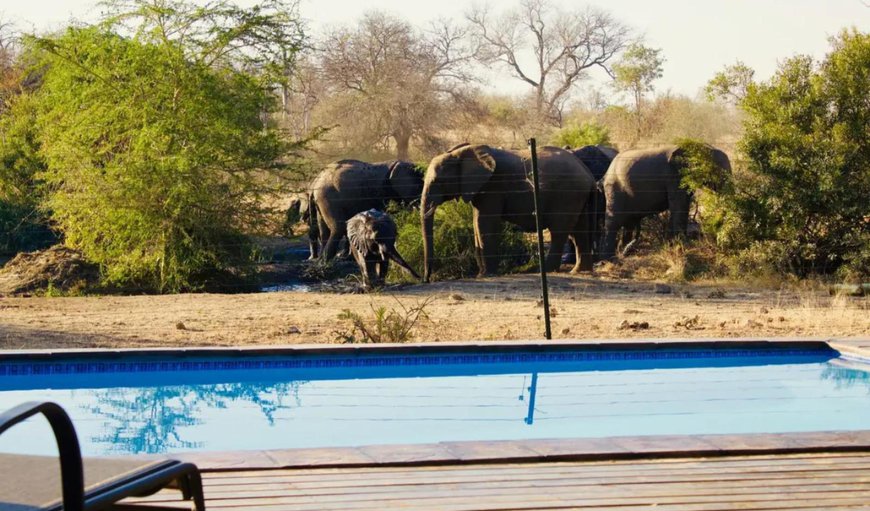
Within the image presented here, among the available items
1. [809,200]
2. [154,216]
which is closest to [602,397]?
[809,200]

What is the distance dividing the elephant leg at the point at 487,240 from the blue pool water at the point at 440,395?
8.48 metres

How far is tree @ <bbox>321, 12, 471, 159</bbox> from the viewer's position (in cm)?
4147

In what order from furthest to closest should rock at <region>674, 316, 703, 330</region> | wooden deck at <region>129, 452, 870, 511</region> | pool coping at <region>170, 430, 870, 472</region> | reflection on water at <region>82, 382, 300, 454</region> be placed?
rock at <region>674, 316, 703, 330</region>
reflection on water at <region>82, 382, 300, 454</region>
pool coping at <region>170, 430, 870, 472</region>
wooden deck at <region>129, 452, 870, 511</region>

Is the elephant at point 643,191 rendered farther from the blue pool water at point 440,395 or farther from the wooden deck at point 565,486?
the wooden deck at point 565,486

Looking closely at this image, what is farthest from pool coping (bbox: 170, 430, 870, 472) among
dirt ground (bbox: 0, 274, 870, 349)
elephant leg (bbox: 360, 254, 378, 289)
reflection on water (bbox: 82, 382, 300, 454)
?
elephant leg (bbox: 360, 254, 378, 289)

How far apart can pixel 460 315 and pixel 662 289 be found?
134 inches

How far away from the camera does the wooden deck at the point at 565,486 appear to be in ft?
14.2

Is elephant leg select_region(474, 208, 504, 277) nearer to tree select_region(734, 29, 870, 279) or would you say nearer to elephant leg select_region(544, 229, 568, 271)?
elephant leg select_region(544, 229, 568, 271)

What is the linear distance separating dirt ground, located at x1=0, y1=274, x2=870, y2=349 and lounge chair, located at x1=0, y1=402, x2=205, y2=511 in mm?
Answer: 6961

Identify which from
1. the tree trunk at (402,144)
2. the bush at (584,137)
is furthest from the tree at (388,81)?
the bush at (584,137)

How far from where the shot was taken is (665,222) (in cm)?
1973

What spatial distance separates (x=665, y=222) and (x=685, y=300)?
6.14m

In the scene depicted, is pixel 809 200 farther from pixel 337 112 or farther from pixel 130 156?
pixel 337 112

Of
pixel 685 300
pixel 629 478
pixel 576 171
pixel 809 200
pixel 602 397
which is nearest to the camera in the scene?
pixel 629 478
